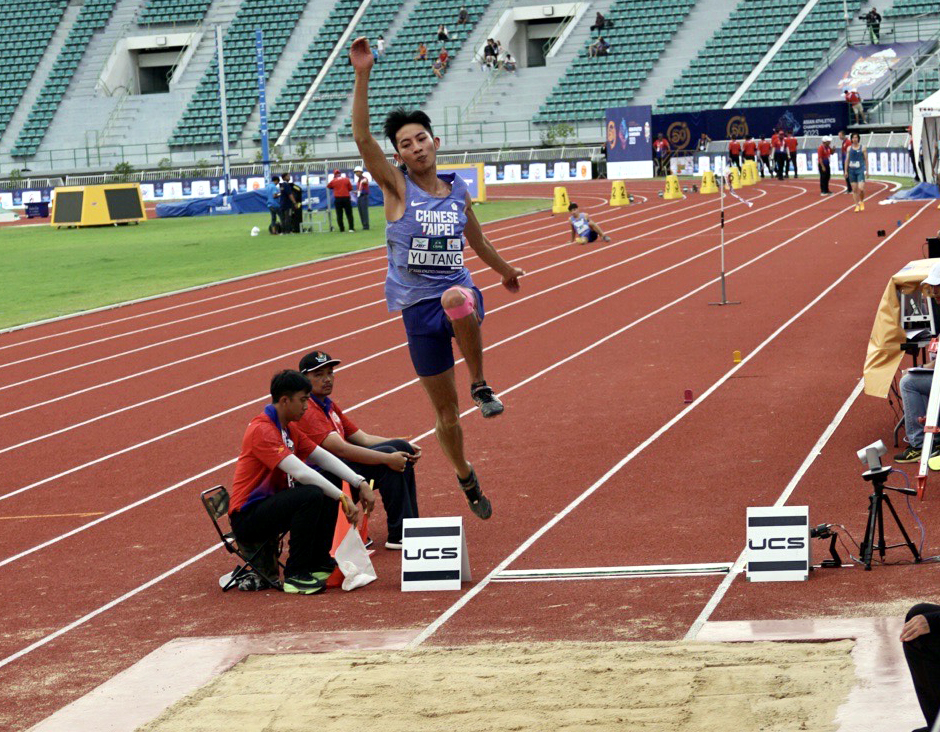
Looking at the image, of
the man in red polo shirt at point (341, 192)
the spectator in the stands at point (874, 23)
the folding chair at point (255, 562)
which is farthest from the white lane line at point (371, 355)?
the spectator in the stands at point (874, 23)

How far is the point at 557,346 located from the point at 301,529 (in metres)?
8.01

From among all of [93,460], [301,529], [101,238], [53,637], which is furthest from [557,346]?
[101,238]

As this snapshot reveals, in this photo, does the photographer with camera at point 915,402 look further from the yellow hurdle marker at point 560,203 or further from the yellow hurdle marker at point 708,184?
the yellow hurdle marker at point 708,184

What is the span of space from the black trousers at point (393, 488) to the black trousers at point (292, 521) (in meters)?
0.66

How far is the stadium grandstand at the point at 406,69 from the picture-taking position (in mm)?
47500

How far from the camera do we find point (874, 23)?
150ft

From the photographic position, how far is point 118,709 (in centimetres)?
560

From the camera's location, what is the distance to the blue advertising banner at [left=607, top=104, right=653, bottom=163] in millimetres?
45500

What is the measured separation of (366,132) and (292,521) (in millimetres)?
2104

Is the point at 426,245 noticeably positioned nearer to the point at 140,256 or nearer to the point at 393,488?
the point at 393,488

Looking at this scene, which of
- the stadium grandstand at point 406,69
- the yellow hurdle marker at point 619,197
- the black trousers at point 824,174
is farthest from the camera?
the stadium grandstand at point 406,69

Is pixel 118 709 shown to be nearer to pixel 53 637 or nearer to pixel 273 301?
pixel 53 637

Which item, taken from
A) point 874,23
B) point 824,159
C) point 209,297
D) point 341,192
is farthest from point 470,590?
point 874,23

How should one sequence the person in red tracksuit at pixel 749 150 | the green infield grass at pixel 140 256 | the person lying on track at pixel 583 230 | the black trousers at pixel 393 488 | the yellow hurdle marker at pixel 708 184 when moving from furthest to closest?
the person in red tracksuit at pixel 749 150
the yellow hurdle marker at pixel 708 184
the person lying on track at pixel 583 230
the green infield grass at pixel 140 256
the black trousers at pixel 393 488
